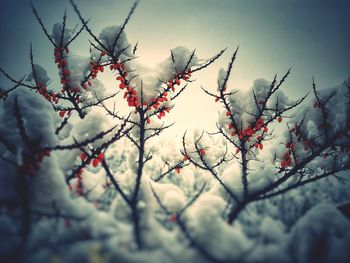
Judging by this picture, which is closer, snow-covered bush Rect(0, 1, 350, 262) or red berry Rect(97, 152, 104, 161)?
snow-covered bush Rect(0, 1, 350, 262)

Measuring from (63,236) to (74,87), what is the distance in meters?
3.43

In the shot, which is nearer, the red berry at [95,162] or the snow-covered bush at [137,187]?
the snow-covered bush at [137,187]

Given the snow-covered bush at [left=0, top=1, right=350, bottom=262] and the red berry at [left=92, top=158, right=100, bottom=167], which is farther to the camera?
the red berry at [left=92, top=158, right=100, bottom=167]

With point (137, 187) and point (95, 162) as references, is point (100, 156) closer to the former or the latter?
point (95, 162)

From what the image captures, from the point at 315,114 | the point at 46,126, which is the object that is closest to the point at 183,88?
the point at 46,126

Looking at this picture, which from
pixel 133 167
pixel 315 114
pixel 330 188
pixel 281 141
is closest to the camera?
pixel 330 188

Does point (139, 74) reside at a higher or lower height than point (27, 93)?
higher

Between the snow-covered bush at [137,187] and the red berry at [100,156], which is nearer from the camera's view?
the snow-covered bush at [137,187]

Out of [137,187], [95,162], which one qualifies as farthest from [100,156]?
[137,187]

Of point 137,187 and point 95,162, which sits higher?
point 95,162

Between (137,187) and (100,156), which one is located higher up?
(100,156)

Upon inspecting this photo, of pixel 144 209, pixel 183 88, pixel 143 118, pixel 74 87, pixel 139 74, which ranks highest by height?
pixel 74 87

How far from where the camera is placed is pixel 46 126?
2.51 m

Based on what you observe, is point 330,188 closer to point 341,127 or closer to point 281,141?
point 341,127
